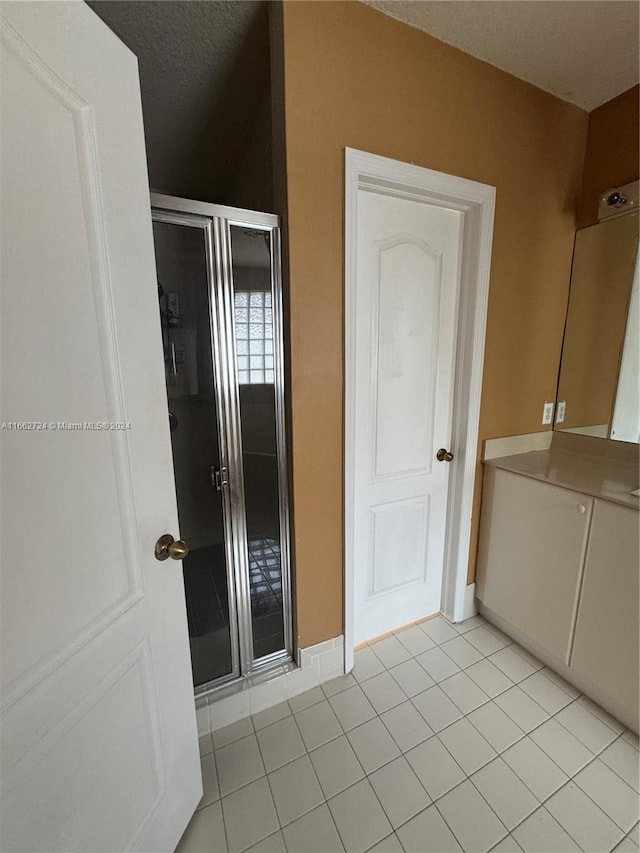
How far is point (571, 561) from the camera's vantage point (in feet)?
4.58

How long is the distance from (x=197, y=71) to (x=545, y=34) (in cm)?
132

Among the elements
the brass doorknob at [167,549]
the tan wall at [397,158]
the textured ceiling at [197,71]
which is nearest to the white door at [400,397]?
the tan wall at [397,158]

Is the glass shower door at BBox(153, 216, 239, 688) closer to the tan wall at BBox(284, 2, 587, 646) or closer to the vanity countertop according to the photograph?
the tan wall at BBox(284, 2, 587, 646)

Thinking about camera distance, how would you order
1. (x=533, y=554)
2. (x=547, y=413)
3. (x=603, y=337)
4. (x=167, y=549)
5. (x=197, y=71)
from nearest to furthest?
(x=167, y=549) → (x=197, y=71) → (x=533, y=554) → (x=603, y=337) → (x=547, y=413)

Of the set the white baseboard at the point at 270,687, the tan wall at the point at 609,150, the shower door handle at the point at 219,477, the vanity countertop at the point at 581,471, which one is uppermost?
the tan wall at the point at 609,150

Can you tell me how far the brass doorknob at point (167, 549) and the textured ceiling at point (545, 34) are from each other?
1801 millimetres

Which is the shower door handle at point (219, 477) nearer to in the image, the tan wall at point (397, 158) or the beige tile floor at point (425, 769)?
the tan wall at point (397, 158)

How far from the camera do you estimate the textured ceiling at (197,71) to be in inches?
44.9

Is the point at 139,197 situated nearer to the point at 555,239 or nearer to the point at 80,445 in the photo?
the point at 80,445

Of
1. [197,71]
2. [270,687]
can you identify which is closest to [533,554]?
[270,687]

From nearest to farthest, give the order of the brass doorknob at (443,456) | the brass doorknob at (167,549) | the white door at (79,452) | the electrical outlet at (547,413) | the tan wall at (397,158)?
the white door at (79,452) < the brass doorknob at (167,549) < the tan wall at (397,158) < the brass doorknob at (443,456) < the electrical outlet at (547,413)

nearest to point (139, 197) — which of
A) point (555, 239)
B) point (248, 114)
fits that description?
point (248, 114)

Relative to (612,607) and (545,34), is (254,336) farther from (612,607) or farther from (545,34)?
(612,607)

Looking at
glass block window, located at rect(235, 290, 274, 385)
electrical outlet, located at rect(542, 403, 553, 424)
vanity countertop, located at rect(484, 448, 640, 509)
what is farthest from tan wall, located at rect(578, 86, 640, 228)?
glass block window, located at rect(235, 290, 274, 385)
